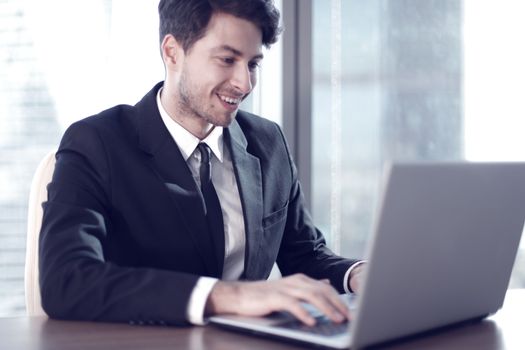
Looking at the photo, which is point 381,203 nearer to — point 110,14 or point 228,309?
point 228,309

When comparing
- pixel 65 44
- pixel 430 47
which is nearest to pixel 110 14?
pixel 65 44

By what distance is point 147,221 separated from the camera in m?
1.61

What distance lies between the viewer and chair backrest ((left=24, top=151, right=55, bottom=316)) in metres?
1.50

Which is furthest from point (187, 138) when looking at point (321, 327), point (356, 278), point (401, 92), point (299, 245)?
point (401, 92)

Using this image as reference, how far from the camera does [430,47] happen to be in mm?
2951

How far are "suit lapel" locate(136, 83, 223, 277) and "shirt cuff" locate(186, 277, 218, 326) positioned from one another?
46cm

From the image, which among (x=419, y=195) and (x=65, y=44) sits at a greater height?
(x=65, y=44)

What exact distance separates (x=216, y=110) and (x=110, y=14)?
1088 millimetres

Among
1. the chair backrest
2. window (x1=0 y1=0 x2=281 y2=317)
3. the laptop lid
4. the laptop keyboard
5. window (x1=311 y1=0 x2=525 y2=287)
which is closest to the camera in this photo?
the laptop lid

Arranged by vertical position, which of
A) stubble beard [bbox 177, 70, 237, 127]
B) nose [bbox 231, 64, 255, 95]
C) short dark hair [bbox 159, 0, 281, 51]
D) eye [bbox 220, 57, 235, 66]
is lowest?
stubble beard [bbox 177, 70, 237, 127]

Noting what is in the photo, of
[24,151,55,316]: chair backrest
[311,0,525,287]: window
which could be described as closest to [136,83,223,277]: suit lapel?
[24,151,55,316]: chair backrest

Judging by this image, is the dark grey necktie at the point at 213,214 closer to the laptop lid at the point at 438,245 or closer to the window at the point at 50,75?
the laptop lid at the point at 438,245

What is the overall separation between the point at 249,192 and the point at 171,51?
45 centimetres

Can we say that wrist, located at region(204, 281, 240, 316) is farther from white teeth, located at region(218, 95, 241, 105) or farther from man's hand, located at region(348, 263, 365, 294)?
white teeth, located at region(218, 95, 241, 105)
